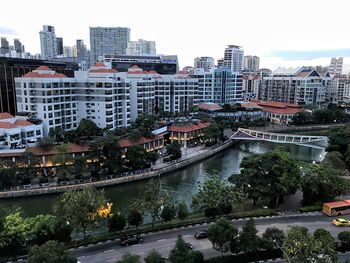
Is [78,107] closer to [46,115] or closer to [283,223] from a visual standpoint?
[46,115]

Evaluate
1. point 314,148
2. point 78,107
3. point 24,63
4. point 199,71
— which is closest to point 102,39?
point 199,71

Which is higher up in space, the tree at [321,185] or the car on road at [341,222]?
the tree at [321,185]

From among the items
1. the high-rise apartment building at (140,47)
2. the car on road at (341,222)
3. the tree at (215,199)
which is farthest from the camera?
the high-rise apartment building at (140,47)

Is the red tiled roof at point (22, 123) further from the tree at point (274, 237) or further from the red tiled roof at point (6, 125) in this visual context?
the tree at point (274, 237)

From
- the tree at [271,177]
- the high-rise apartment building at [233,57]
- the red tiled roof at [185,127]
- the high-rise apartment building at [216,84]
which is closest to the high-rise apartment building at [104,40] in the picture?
the high-rise apartment building at [233,57]

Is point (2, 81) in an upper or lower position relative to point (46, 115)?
upper

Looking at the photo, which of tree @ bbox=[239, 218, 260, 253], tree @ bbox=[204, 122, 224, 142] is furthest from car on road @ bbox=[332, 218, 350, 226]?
tree @ bbox=[204, 122, 224, 142]

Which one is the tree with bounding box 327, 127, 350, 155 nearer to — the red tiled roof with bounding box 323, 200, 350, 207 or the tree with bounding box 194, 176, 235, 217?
the red tiled roof with bounding box 323, 200, 350, 207
